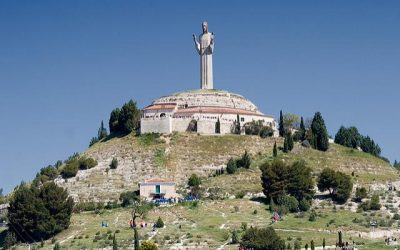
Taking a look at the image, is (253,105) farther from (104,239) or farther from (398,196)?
(104,239)

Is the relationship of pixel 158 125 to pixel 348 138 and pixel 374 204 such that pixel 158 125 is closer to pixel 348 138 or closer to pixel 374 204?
pixel 348 138

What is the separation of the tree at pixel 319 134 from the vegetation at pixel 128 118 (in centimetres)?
2299

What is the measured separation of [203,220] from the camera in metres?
80.8

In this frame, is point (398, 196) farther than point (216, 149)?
No

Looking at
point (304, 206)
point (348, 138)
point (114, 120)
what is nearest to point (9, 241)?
point (304, 206)

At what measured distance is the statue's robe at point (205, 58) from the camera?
11200 centimetres

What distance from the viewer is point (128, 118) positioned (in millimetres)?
109500

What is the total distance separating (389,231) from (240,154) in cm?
2852

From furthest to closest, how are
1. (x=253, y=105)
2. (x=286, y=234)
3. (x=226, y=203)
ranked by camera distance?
(x=253, y=105) < (x=226, y=203) < (x=286, y=234)

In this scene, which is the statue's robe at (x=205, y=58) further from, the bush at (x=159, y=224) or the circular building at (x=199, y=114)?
the bush at (x=159, y=224)

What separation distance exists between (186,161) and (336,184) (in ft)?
67.3

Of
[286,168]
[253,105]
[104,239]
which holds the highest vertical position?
[253,105]

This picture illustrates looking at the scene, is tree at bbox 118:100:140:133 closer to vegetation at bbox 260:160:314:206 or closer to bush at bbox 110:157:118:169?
bush at bbox 110:157:118:169

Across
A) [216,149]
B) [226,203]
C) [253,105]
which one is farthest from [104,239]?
[253,105]
